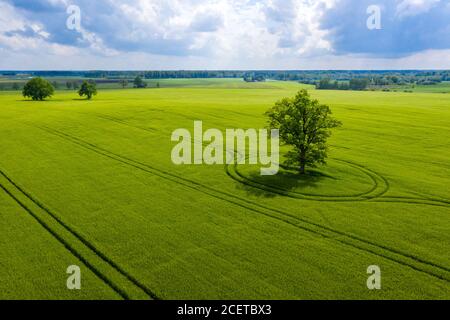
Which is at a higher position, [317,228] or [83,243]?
[317,228]

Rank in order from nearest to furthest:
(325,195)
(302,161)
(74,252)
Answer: (74,252) < (325,195) < (302,161)

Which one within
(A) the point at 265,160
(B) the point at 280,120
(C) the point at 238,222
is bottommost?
(C) the point at 238,222

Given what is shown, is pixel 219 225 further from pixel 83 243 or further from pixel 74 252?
pixel 74 252

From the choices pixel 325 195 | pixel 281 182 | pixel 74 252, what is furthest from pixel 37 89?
pixel 325 195

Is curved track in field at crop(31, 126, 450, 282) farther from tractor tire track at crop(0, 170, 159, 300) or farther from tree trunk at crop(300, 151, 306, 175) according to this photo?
tractor tire track at crop(0, 170, 159, 300)

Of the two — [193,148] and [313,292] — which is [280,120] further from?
[313,292]

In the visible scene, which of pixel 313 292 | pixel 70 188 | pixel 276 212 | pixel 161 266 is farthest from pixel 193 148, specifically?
pixel 313 292
